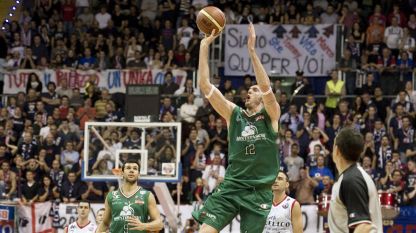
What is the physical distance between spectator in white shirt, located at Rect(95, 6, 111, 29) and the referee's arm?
21.1m

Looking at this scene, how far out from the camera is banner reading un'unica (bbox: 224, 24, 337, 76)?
25.8m

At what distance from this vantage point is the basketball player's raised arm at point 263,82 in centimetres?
1024

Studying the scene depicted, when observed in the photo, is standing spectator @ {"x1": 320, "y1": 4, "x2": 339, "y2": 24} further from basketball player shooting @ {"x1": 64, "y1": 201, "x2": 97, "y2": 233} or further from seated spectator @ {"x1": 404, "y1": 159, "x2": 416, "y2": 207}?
basketball player shooting @ {"x1": 64, "y1": 201, "x2": 97, "y2": 233}

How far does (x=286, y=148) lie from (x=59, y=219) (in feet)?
16.6

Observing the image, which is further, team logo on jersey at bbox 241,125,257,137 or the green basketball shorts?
team logo on jersey at bbox 241,125,257,137

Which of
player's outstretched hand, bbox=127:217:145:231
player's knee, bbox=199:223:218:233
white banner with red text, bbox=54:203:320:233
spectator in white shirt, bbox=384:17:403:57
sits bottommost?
white banner with red text, bbox=54:203:320:233

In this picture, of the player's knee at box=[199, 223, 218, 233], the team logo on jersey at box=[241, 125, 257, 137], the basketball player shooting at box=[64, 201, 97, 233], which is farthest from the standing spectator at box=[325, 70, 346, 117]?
the player's knee at box=[199, 223, 218, 233]

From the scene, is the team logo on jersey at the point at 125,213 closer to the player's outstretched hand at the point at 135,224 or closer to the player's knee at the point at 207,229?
the player's outstretched hand at the point at 135,224

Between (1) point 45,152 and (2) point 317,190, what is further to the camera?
(1) point 45,152

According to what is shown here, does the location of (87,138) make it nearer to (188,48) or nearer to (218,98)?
(188,48)

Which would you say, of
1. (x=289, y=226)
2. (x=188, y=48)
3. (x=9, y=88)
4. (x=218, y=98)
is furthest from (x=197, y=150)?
(x=218, y=98)

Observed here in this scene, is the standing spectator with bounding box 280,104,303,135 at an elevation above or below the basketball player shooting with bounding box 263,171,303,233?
above

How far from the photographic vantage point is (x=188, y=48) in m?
26.5

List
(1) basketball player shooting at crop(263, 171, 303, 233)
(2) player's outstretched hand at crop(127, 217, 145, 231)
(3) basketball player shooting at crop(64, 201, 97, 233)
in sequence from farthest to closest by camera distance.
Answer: (3) basketball player shooting at crop(64, 201, 97, 233) < (1) basketball player shooting at crop(263, 171, 303, 233) < (2) player's outstretched hand at crop(127, 217, 145, 231)
